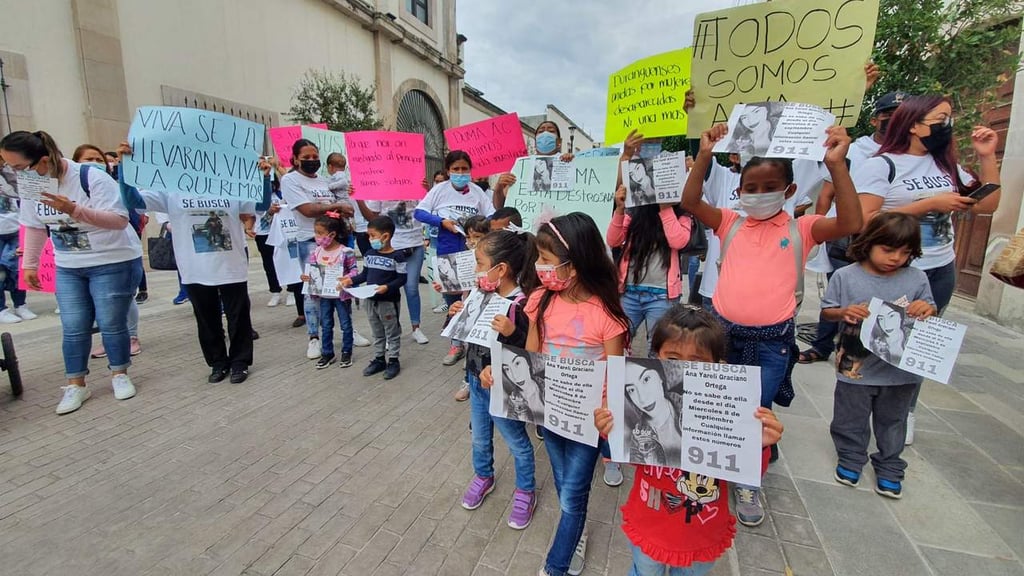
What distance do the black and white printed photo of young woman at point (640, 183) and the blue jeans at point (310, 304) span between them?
3.41 metres

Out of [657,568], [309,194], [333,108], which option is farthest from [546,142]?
[333,108]

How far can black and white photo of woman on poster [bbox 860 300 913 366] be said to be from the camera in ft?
7.59

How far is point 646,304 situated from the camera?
2975mm

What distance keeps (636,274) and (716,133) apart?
101 centimetres

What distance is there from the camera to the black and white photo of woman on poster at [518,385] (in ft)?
5.90

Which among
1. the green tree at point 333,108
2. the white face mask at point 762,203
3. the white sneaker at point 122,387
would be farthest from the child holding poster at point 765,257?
the green tree at point 333,108

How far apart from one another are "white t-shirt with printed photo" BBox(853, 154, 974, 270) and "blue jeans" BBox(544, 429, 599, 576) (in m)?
2.28

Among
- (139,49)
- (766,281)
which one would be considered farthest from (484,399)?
(139,49)

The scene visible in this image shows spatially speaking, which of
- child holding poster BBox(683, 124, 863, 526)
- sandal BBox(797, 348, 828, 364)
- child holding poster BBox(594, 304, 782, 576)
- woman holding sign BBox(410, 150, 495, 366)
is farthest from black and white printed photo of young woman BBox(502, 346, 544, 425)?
sandal BBox(797, 348, 828, 364)

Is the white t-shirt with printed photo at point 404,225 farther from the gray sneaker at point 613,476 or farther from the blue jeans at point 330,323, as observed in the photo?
the gray sneaker at point 613,476

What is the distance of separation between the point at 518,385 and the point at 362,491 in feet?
4.63

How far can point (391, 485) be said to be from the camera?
2697 mm

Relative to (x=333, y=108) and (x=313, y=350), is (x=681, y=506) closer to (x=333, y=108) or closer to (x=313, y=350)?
(x=313, y=350)

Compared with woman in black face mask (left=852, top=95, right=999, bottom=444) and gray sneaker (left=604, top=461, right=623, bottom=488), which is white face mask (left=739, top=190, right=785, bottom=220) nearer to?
woman in black face mask (left=852, top=95, right=999, bottom=444)
